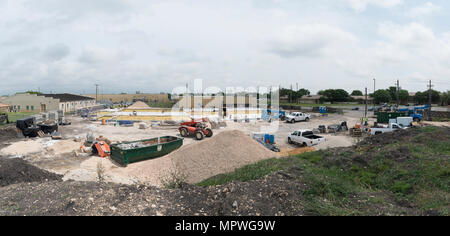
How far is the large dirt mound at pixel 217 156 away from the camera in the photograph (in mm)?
11250

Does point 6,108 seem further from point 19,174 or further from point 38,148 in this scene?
point 19,174

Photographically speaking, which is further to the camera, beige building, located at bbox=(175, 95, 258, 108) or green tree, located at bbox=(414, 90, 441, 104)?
green tree, located at bbox=(414, 90, 441, 104)

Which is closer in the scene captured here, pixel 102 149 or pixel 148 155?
pixel 148 155

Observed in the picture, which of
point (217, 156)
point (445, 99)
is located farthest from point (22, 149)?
point (445, 99)

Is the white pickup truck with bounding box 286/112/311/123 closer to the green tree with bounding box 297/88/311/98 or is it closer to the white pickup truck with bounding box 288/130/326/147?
the white pickup truck with bounding box 288/130/326/147

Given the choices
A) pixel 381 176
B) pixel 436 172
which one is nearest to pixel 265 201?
pixel 381 176

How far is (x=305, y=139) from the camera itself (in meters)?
18.7

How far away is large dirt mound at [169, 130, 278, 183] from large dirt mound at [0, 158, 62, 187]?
5.02 meters

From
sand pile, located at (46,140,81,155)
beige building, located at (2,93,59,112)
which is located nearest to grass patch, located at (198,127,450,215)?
sand pile, located at (46,140,81,155)

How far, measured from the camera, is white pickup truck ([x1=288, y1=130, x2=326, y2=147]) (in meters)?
18.4

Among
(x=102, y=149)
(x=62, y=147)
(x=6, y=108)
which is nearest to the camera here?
(x=102, y=149)

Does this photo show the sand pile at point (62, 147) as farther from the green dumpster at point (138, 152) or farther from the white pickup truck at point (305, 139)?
the white pickup truck at point (305, 139)

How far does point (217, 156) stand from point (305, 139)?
8963 millimetres

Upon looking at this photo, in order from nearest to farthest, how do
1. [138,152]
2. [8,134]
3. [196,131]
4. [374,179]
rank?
[374,179] → [138,152] → [196,131] → [8,134]
